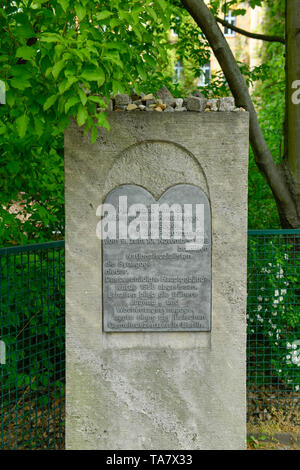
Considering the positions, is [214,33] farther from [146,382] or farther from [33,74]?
[146,382]

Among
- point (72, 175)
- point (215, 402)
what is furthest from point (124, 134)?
point (215, 402)

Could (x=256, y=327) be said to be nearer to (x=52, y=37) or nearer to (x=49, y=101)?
(x=49, y=101)

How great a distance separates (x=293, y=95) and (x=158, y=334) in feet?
10.5

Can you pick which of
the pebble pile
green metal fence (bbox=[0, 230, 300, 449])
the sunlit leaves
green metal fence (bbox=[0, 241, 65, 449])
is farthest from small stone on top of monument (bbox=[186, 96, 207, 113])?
green metal fence (bbox=[0, 241, 65, 449])

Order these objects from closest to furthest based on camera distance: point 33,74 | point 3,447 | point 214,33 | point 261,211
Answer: point 33,74
point 3,447
point 214,33
point 261,211

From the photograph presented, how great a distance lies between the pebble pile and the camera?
351cm

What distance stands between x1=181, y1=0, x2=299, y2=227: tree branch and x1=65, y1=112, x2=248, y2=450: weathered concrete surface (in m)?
1.86

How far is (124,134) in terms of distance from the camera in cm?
351

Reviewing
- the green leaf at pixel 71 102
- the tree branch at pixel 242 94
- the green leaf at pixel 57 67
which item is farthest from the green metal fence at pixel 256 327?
the green leaf at pixel 57 67

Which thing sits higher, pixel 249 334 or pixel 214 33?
pixel 214 33

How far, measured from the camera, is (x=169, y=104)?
3584mm

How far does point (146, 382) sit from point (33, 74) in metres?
2.30

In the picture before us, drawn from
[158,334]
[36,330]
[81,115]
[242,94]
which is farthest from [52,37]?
[242,94]

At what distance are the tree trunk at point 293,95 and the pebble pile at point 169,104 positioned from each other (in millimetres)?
1992
